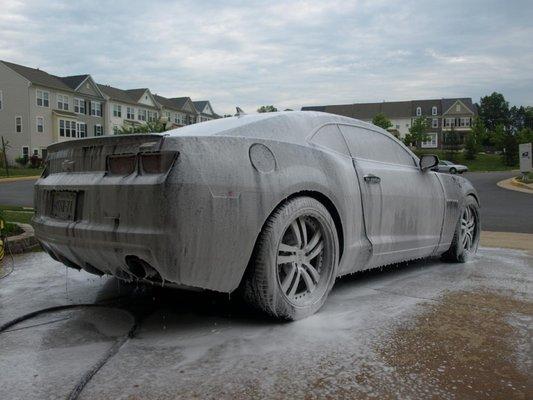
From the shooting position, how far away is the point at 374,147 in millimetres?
4508

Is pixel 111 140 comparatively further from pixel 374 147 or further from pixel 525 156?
pixel 525 156

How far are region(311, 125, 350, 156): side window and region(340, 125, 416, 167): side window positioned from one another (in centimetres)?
9

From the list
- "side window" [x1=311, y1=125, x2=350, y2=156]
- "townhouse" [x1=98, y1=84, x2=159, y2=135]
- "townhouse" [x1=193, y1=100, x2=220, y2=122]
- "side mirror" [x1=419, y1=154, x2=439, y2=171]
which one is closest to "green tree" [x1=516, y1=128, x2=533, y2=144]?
"townhouse" [x1=98, y1=84, x2=159, y2=135]

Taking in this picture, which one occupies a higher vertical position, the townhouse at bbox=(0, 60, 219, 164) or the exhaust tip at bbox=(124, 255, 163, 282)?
the townhouse at bbox=(0, 60, 219, 164)

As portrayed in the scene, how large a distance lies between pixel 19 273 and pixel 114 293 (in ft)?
4.47

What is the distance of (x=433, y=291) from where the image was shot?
4273 mm

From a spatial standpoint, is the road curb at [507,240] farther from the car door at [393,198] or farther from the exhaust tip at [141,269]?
the exhaust tip at [141,269]

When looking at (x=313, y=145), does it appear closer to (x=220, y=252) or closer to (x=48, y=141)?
(x=220, y=252)

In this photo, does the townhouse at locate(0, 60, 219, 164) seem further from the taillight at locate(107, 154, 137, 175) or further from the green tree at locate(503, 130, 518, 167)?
the taillight at locate(107, 154, 137, 175)

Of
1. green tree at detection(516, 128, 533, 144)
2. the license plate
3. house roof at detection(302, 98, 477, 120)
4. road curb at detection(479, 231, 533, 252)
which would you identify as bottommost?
road curb at detection(479, 231, 533, 252)

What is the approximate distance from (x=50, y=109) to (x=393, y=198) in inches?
2013

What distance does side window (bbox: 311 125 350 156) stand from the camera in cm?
387

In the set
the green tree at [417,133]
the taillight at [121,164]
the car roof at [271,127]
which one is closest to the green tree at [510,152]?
the green tree at [417,133]

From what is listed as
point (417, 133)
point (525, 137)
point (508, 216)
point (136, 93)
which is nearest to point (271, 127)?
point (508, 216)
